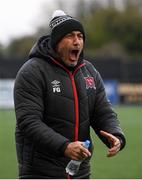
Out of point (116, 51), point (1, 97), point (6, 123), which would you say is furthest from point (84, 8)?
point (6, 123)

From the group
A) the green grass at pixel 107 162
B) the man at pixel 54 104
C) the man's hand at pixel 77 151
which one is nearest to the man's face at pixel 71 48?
the man at pixel 54 104

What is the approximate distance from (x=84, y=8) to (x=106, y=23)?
9605 millimetres

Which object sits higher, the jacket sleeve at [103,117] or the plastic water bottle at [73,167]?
the jacket sleeve at [103,117]

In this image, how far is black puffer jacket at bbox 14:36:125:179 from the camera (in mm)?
5148

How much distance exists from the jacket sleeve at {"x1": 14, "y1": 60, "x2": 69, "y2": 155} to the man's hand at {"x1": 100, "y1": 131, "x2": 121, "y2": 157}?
38 cm

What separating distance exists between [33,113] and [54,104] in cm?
21

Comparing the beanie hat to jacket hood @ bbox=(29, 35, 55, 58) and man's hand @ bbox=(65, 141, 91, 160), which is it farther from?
man's hand @ bbox=(65, 141, 91, 160)

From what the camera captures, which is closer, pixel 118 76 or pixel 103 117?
pixel 103 117

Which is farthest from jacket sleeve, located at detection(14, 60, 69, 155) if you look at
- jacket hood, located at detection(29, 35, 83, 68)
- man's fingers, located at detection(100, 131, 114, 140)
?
man's fingers, located at detection(100, 131, 114, 140)

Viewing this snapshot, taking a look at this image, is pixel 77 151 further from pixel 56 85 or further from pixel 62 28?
pixel 62 28

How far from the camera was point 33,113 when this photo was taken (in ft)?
16.9

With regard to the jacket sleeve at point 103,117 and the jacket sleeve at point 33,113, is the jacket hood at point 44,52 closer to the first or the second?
the jacket sleeve at point 33,113

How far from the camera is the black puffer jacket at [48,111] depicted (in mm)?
5148

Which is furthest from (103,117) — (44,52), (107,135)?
(44,52)
